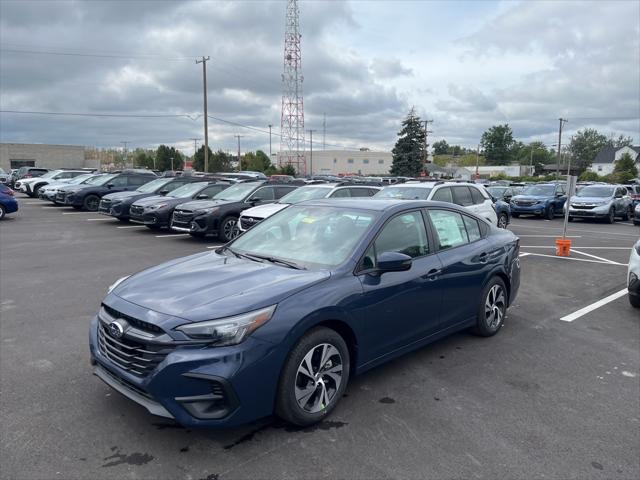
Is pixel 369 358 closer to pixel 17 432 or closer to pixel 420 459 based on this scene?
pixel 420 459

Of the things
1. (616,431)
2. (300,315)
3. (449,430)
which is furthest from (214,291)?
(616,431)

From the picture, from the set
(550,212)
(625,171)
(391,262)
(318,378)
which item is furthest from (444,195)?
(625,171)

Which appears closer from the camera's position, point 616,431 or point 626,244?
point 616,431

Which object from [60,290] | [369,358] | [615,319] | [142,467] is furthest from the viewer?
[60,290]

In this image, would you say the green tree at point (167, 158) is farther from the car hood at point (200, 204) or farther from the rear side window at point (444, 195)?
the rear side window at point (444, 195)

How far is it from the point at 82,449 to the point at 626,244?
1518 cm

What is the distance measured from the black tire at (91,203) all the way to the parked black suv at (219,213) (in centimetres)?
876

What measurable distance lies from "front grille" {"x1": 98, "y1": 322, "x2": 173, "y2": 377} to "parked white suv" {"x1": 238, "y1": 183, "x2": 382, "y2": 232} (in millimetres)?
8226

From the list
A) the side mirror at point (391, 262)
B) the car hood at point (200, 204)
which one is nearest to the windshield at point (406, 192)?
the car hood at point (200, 204)

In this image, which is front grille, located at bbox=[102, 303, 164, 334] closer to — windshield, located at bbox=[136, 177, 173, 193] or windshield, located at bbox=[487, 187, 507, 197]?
windshield, located at bbox=[136, 177, 173, 193]

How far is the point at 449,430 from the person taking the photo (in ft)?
11.4

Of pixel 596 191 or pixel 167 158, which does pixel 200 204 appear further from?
pixel 167 158

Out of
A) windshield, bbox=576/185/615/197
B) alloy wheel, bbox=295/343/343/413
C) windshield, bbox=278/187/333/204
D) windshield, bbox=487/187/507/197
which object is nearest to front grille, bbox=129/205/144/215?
windshield, bbox=278/187/333/204

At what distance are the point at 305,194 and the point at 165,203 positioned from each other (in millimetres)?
4185
